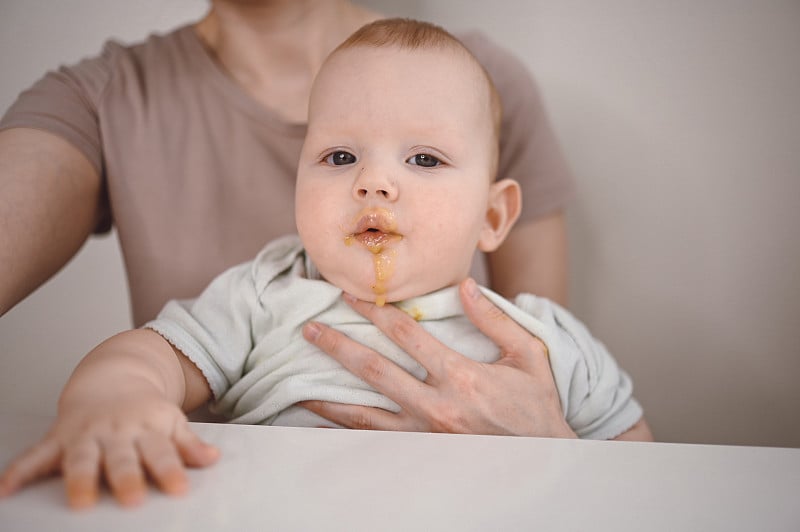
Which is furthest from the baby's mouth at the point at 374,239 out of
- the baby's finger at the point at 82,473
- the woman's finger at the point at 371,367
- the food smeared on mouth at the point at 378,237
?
the baby's finger at the point at 82,473

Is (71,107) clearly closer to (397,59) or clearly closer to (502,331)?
(397,59)

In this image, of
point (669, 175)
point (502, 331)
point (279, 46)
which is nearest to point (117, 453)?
point (502, 331)

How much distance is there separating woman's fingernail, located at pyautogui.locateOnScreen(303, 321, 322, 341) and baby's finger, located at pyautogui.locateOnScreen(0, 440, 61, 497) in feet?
0.99

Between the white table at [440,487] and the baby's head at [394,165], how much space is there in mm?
204

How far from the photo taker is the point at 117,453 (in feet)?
1.56

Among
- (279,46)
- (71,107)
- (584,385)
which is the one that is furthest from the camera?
(279,46)

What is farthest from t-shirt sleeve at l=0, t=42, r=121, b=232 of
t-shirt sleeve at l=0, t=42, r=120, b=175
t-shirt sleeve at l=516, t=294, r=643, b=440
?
t-shirt sleeve at l=516, t=294, r=643, b=440

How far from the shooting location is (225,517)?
0.46 metres

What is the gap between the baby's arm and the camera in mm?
463

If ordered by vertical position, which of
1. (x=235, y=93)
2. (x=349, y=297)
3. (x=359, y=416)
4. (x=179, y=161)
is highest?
(x=235, y=93)

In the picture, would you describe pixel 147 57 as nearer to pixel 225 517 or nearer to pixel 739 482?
pixel 225 517

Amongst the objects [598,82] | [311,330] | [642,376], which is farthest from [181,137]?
[642,376]

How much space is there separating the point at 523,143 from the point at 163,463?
841 mm

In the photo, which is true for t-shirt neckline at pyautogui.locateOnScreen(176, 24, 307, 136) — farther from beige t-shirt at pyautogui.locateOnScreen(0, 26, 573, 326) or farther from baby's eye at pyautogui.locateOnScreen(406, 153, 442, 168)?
baby's eye at pyautogui.locateOnScreen(406, 153, 442, 168)
